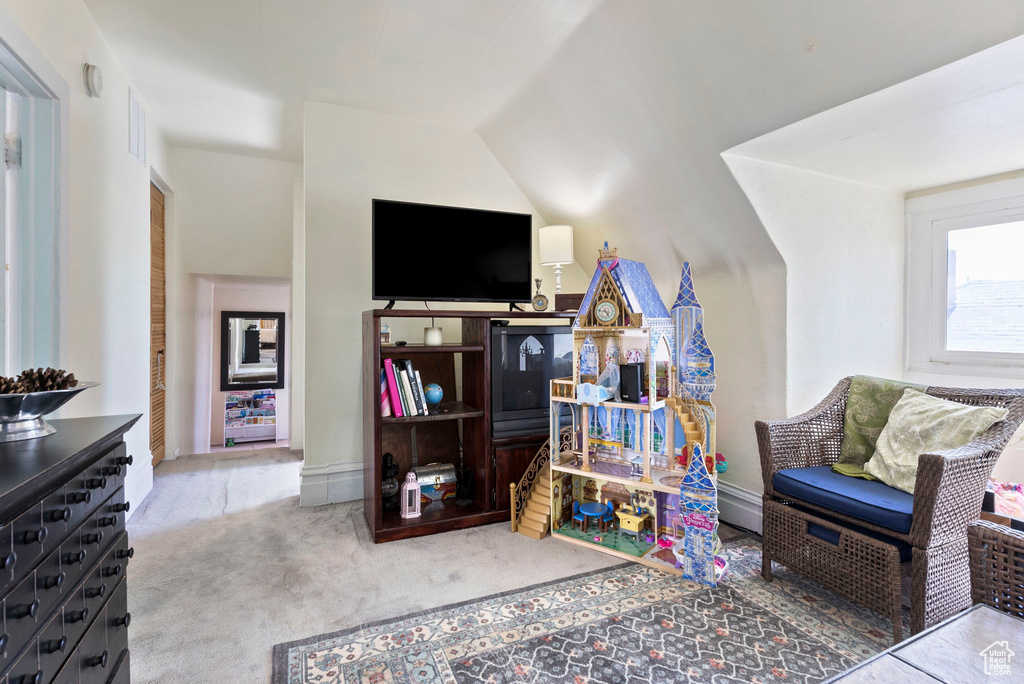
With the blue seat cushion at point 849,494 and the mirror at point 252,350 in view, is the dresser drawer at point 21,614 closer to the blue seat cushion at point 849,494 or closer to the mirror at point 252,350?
the blue seat cushion at point 849,494

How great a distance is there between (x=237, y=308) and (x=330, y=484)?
3.62 meters

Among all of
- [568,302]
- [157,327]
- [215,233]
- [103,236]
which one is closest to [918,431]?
[568,302]

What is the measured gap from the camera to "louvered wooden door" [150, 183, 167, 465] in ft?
12.6

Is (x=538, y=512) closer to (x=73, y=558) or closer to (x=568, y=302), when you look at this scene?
(x=568, y=302)

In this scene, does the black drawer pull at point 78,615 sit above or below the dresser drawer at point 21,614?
below

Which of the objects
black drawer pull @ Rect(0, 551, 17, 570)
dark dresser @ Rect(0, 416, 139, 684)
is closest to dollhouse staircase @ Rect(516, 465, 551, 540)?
dark dresser @ Rect(0, 416, 139, 684)

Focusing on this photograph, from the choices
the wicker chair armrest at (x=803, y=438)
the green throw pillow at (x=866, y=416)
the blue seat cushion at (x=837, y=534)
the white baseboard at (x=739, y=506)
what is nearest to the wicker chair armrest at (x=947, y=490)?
the blue seat cushion at (x=837, y=534)

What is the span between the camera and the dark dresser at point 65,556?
855 mm

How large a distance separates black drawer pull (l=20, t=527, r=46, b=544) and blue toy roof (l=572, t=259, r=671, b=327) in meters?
2.08

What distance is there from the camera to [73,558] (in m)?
1.07

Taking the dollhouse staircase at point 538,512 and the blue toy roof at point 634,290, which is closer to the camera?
the blue toy roof at point 634,290

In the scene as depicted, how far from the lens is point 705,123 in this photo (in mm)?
2219

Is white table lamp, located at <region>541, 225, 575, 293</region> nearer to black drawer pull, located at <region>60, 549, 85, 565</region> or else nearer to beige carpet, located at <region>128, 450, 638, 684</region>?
beige carpet, located at <region>128, 450, 638, 684</region>

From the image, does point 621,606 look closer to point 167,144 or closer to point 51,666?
point 51,666
